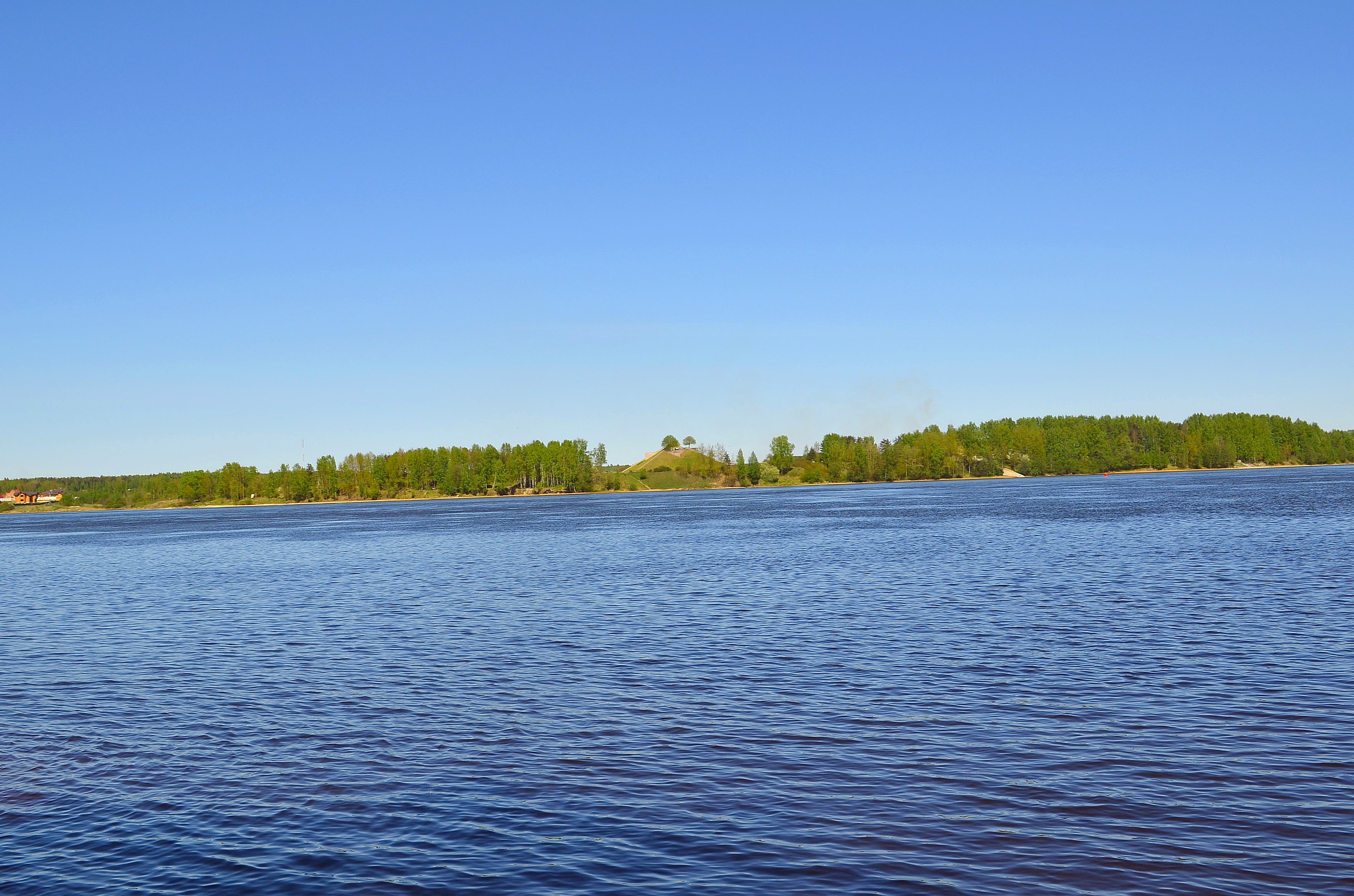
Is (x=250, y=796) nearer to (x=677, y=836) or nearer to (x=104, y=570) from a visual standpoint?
(x=677, y=836)

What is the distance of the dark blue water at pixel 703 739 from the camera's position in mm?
15242

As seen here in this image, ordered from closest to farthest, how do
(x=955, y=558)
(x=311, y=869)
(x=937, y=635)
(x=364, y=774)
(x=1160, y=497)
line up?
1. (x=311, y=869)
2. (x=364, y=774)
3. (x=937, y=635)
4. (x=955, y=558)
5. (x=1160, y=497)

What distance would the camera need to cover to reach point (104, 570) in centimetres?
8056

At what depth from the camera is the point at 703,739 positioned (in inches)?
879

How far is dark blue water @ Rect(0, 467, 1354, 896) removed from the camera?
15.2 meters

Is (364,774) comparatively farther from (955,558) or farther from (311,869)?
(955,558)

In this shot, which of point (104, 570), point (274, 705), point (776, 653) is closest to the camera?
point (274, 705)

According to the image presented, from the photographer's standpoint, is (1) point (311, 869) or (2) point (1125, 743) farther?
(2) point (1125, 743)

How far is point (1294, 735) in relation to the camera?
20.7 metres

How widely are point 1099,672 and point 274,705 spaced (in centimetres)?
2352

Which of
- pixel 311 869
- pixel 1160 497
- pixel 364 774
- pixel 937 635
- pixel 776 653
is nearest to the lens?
pixel 311 869

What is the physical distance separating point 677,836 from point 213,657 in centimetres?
2572

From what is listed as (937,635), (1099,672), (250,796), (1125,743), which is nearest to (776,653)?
(937,635)

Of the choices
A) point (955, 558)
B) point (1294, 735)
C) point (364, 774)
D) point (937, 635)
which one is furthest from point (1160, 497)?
point (364, 774)
